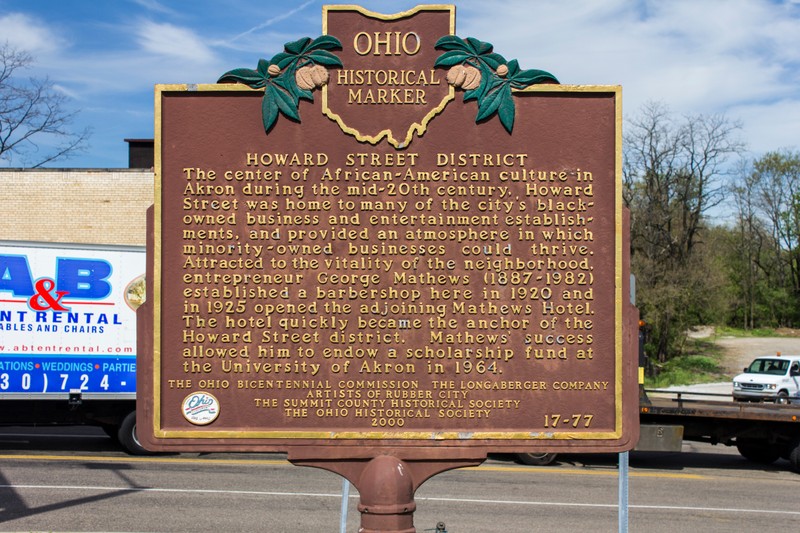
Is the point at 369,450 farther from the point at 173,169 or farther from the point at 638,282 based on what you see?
the point at 638,282

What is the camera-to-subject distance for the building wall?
99.2 ft

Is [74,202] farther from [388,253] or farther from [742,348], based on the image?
[742,348]

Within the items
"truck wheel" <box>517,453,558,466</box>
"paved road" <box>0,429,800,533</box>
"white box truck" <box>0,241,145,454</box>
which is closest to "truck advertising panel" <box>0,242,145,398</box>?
"white box truck" <box>0,241,145,454</box>

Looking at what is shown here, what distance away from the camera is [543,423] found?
574cm

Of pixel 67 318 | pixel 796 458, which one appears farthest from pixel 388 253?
pixel 796 458

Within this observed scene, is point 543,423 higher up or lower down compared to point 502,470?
higher up

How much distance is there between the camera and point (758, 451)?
59.0 ft

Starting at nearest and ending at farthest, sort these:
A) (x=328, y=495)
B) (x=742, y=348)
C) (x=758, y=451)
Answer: (x=328, y=495) < (x=758, y=451) < (x=742, y=348)

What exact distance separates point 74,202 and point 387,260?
27.1 metres

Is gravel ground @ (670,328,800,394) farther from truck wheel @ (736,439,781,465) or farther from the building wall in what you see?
the building wall

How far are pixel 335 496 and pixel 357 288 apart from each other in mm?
8200

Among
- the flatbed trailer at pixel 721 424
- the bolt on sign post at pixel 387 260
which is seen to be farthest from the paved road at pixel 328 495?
the bolt on sign post at pixel 387 260

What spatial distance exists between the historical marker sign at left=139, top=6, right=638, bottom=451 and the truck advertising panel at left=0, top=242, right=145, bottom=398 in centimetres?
1103

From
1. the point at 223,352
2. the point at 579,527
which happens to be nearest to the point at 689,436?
the point at 579,527
